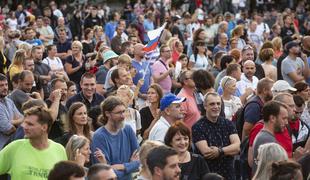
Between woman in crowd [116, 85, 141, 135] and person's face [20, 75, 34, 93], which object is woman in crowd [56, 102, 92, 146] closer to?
woman in crowd [116, 85, 141, 135]

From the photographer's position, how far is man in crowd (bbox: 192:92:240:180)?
8.88m

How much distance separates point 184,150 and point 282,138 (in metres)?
1.14

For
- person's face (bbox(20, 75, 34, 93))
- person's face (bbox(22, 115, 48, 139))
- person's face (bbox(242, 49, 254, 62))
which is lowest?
person's face (bbox(242, 49, 254, 62))

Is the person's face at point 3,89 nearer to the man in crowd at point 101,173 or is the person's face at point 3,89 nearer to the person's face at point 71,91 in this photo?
the person's face at point 71,91

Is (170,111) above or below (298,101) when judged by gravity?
above

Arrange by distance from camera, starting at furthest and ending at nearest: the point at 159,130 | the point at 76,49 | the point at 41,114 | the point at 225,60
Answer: the point at 76,49 → the point at 225,60 → the point at 159,130 → the point at 41,114

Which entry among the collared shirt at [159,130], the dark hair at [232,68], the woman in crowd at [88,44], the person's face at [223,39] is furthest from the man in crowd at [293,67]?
the collared shirt at [159,130]

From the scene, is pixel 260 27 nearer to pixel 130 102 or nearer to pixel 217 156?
pixel 130 102

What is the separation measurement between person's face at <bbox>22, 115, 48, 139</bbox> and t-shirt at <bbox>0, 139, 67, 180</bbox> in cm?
10

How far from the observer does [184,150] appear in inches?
313

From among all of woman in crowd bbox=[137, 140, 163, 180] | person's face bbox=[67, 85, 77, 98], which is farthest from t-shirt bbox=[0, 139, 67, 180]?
person's face bbox=[67, 85, 77, 98]

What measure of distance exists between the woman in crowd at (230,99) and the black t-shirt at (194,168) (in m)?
2.87

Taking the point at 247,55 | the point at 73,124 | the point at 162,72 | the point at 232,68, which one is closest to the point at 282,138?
the point at 73,124

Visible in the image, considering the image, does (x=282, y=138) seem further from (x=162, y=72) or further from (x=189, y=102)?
(x=162, y=72)
